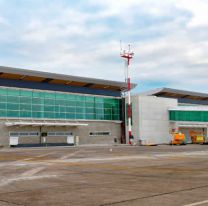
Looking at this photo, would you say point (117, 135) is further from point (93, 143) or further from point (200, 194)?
point (200, 194)

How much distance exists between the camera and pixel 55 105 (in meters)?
77.2

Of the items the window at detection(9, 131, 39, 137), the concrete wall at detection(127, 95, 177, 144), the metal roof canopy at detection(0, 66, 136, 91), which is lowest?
the window at detection(9, 131, 39, 137)

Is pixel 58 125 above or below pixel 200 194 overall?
above

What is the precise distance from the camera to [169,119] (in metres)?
90.2

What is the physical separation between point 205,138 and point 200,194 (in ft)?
265

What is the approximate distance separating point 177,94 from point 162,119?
21.0 meters

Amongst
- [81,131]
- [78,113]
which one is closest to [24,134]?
[81,131]

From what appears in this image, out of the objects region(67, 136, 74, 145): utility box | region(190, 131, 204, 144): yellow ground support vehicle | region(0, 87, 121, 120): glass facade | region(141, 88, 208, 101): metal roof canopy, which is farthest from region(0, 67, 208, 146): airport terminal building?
region(141, 88, 208, 101): metal roof canopy

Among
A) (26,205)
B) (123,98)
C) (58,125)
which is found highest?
(123,98)

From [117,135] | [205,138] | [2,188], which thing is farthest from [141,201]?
[205,138]

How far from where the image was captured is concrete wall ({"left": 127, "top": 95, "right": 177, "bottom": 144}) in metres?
84.6

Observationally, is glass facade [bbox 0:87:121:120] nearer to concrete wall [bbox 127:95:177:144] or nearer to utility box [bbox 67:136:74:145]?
utility box [bbox 67:136:74:145]

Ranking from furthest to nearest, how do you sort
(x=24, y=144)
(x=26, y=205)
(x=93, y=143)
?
(x=93, y=143)
(x=24, y=144)
(x=26, y=205)

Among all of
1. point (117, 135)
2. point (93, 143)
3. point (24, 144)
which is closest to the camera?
point (24, 144)
